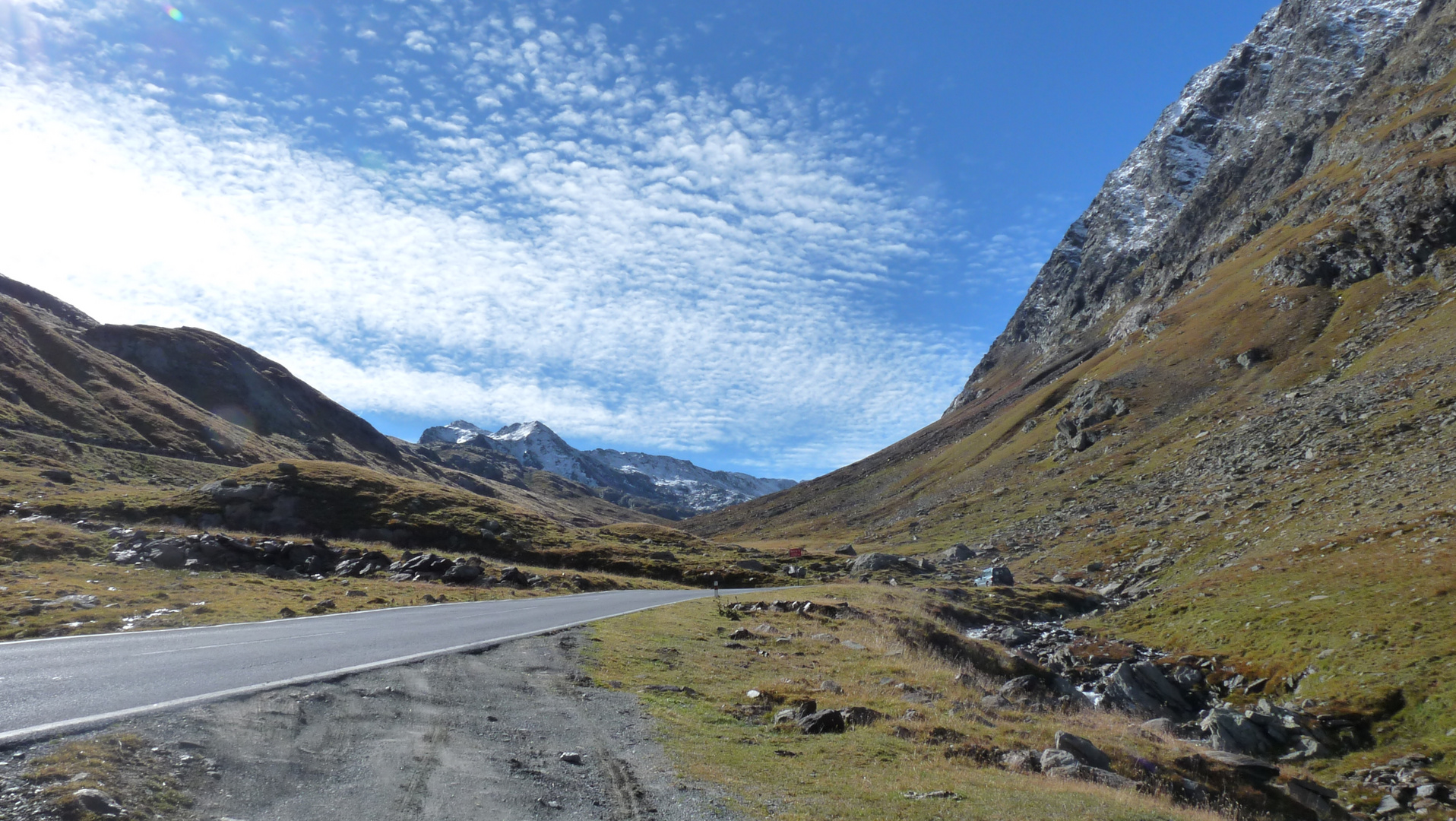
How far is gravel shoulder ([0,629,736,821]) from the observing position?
306 inches

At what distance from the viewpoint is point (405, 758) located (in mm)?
9570

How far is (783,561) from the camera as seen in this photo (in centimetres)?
8206

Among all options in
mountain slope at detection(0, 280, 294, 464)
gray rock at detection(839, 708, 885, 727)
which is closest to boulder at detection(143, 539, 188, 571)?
gray rock at detection(839, 708, 885, 727)

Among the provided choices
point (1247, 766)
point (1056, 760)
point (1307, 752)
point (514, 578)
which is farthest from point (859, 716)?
point (514, 578)

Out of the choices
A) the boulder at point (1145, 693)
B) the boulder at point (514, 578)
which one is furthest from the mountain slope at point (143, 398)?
the boulder at point (1145, 693)

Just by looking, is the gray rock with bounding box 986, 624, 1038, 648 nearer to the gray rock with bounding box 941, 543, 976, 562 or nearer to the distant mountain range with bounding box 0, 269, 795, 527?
the gray rock with bounding box 941, 543, 976, 562

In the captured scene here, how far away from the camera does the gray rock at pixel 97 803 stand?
6.46 m

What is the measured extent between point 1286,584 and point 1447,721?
577 inches

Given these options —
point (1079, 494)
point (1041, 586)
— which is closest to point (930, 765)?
point (1041, 586)

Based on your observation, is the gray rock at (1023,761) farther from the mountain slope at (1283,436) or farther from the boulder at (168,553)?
the boulder at (168,553)

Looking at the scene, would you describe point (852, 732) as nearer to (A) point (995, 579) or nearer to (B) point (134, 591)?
(B) point (134, 591)

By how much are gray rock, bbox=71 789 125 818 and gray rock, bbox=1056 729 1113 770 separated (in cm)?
1571

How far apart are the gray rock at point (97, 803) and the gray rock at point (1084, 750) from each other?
15713mm

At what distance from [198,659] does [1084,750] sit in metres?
18.9
